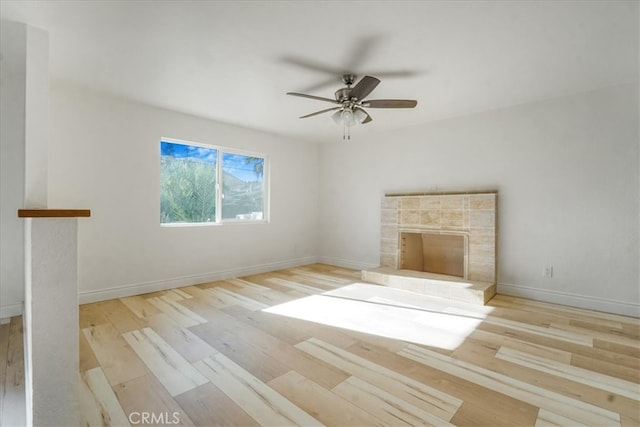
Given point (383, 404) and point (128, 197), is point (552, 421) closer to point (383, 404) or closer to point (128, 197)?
point (383, 404)

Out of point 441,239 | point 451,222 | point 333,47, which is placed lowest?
point 441,239

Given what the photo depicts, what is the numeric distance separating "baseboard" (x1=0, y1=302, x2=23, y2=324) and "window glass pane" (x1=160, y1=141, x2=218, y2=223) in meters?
1.58

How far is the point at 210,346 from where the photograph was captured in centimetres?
227

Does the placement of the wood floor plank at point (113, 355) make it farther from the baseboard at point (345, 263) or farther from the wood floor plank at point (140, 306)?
the baseboard at point (345, 263)

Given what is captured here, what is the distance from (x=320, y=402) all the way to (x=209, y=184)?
3480mm

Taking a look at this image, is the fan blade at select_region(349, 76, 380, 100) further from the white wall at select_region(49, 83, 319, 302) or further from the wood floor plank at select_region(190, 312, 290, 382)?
the white wall at select_region(49, 83, 319, 302)

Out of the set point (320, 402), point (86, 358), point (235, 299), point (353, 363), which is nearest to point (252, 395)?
point (320, 402)

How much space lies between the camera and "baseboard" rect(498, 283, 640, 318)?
299cm

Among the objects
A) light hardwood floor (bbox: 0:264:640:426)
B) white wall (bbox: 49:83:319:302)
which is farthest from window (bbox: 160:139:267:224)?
light hardwood floor (bbox: 0:264:640:426)

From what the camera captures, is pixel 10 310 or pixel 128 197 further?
pixel 128 197

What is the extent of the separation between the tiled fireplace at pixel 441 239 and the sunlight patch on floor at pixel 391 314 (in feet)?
1.44

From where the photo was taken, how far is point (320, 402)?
5.38ft

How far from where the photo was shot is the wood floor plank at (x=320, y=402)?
1.50 meters

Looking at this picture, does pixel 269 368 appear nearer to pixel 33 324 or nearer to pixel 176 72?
pixel 33 324
